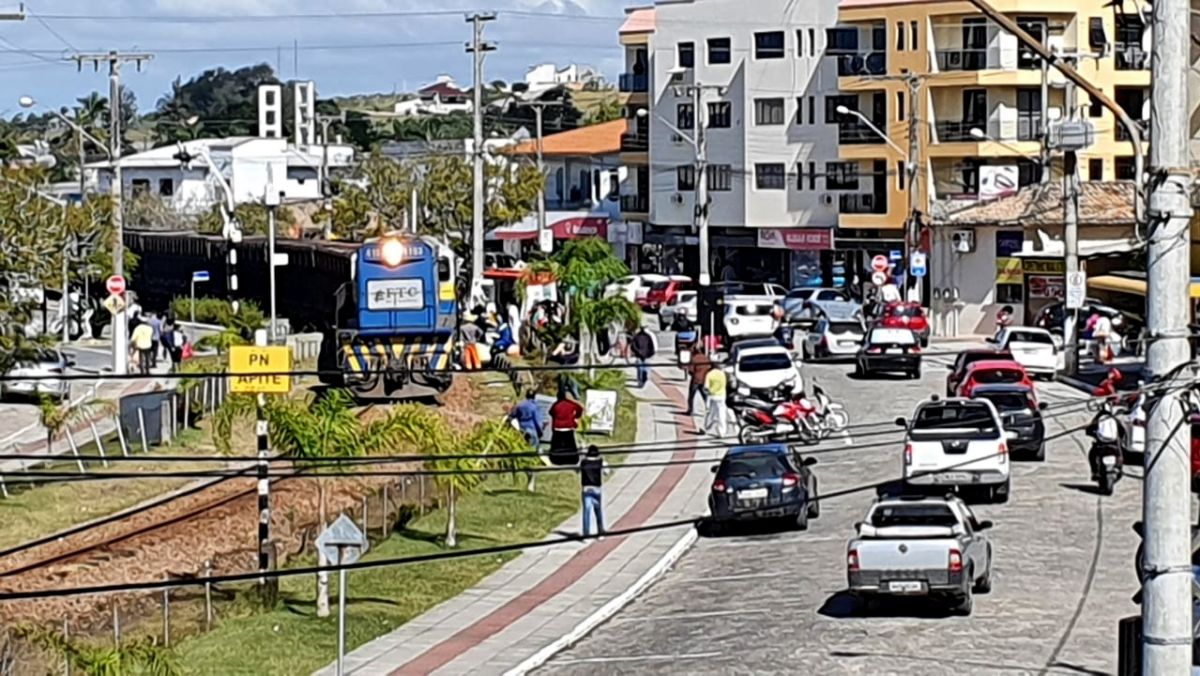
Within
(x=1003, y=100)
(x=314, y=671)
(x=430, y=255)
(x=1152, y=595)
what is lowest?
(x=314, y=671)

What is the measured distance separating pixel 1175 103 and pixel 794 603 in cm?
1513

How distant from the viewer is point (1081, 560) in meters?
28.8

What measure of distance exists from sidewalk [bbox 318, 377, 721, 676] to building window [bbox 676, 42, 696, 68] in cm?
5438

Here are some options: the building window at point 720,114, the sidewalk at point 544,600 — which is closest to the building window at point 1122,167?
the building window at point 720,114

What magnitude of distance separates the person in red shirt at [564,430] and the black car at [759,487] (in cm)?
343

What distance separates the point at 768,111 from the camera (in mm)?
86188

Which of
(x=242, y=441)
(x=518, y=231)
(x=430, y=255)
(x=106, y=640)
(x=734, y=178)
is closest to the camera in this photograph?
(x=106, y=640)

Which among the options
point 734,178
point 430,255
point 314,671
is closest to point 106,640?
point 314,671

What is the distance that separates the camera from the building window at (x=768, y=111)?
85625 mm

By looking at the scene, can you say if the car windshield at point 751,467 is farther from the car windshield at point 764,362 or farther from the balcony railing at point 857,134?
the balcony railing at point 857,134

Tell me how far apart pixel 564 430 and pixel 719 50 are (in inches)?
2224

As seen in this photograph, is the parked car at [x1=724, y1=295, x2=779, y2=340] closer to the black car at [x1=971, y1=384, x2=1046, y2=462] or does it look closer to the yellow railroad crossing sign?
the black car at [x1=971, y1=384, x2=1046, y2=462]

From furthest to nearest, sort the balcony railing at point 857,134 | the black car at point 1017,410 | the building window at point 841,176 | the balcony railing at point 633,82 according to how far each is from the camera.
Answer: the balcony railing at point 633,82 → the building window at point 841,176 → the balcony railing at point 857,134 → the black car at point 1017,410

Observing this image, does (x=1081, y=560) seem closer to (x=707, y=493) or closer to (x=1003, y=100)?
(x=707, y=493)
